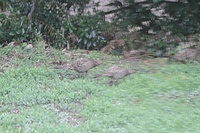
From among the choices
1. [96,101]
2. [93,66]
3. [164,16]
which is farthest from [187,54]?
[96,101]

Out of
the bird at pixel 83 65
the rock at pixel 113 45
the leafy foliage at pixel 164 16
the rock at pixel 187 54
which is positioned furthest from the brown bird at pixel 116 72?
the leafy foliage at pixel 164 16

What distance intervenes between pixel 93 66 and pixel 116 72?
0.57 metres

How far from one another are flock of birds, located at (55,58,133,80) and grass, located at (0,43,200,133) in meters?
0.09

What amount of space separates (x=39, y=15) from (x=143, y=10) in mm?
1945

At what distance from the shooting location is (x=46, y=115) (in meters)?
3.89

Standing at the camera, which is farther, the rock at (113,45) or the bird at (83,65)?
the rock at (113,45)

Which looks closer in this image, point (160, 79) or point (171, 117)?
point (171, 117)

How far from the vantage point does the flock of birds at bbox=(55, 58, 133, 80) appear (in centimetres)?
532

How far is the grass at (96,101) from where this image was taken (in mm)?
3695

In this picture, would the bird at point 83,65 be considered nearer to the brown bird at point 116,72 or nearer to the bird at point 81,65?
the bird at point 81,65

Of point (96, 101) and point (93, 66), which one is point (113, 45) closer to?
point (93, 66)

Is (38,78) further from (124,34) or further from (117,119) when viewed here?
(124,34)

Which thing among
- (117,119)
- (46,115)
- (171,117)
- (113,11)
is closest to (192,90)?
(171,117)

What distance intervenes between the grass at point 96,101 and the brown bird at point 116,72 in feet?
0.32
